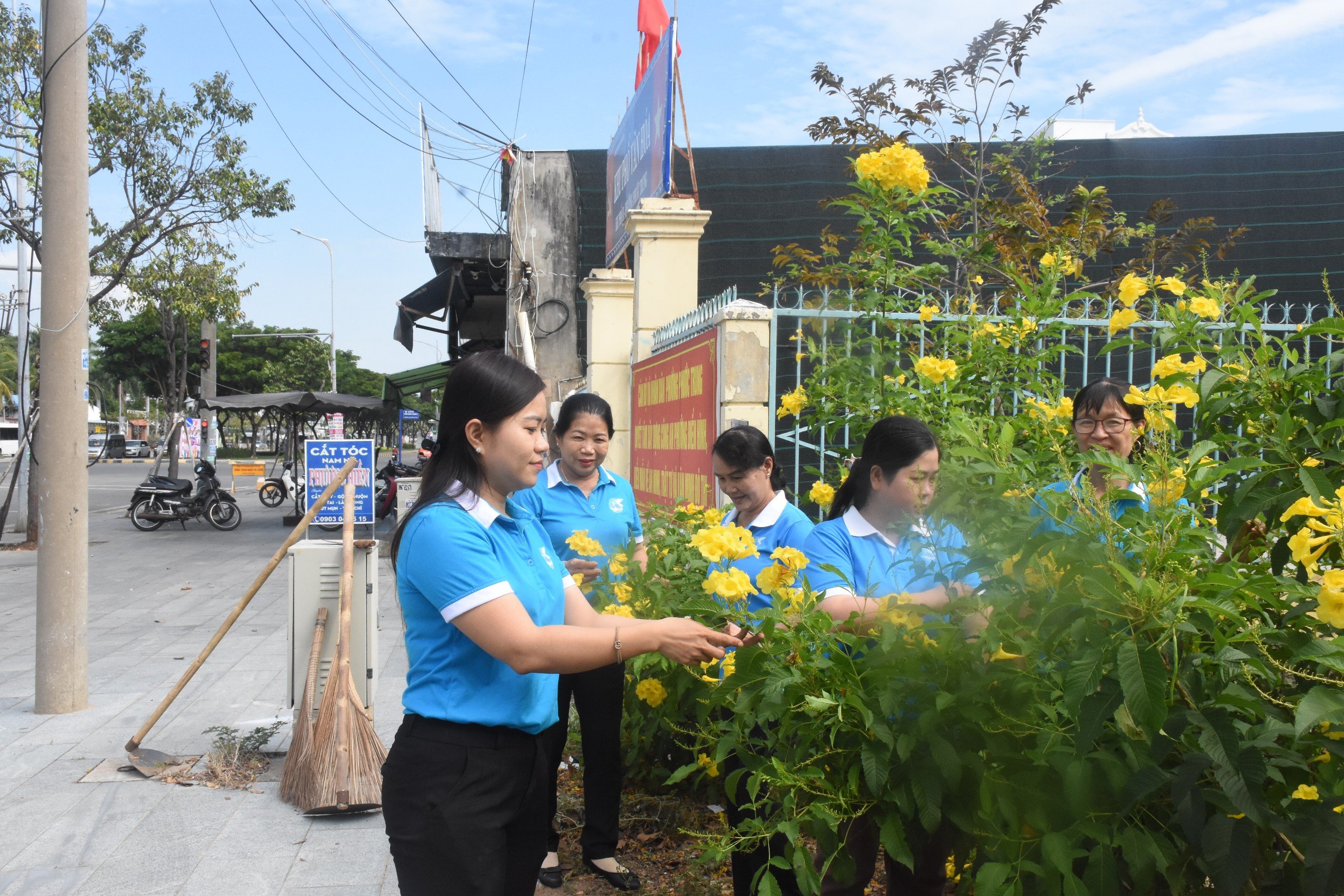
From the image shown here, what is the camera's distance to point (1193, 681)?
129cm

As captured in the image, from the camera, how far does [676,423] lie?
564 centimetres

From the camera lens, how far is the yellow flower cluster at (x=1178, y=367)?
1657mm

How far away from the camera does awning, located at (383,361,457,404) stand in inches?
696

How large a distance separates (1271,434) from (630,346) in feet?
21.1

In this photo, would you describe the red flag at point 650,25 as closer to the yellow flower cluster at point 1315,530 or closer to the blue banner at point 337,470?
the blue banner at point 337,470

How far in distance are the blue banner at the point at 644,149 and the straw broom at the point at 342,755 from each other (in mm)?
3737

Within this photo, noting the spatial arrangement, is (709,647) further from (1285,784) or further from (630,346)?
(630,346)

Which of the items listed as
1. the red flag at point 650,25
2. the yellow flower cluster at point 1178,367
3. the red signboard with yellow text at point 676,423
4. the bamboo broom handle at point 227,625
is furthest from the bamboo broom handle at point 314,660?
the red flag at point 650,25

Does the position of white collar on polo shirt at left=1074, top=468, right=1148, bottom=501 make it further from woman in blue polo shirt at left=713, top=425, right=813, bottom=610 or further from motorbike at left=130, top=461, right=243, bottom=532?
motorbike at left=130, top=461, right=243, bottom=532

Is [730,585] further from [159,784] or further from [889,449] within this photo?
[159,784]

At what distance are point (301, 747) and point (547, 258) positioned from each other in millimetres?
8715

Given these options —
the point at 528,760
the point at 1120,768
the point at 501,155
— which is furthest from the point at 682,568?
the point at 501,155

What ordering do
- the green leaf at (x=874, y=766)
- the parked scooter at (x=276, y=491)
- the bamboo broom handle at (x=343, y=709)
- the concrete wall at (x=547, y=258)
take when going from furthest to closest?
the parked scooter at (x=276, y=491) < the concrete wall at (x=547, y=258) < the bamboo broom handle at (x=343, y=709) < the green leaf at (x=874, y=766)

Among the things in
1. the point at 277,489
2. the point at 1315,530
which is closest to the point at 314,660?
the point at 1315,530
